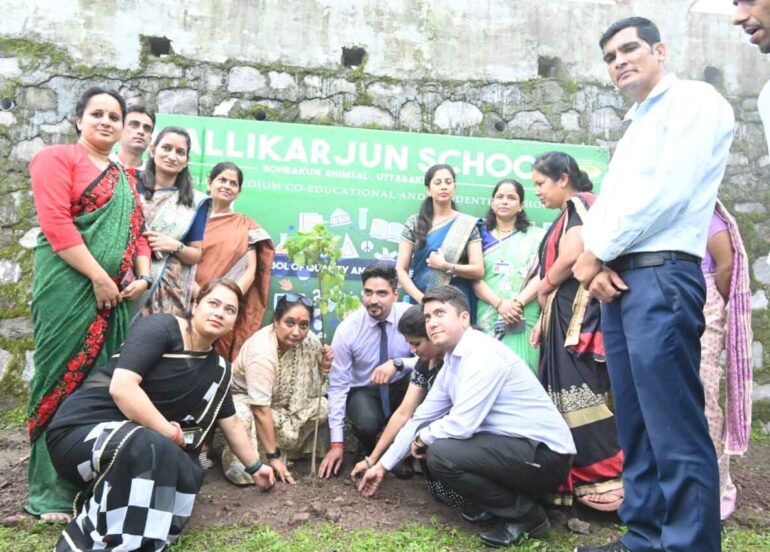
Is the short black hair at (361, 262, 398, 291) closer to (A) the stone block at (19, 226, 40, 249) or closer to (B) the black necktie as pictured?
(B) the black necktie

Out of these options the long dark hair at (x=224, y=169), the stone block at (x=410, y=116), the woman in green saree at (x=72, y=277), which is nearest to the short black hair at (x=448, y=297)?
the woman in green saree at (x=72, y=277)

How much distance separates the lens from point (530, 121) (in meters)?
4.17

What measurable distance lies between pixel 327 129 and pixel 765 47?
270cm

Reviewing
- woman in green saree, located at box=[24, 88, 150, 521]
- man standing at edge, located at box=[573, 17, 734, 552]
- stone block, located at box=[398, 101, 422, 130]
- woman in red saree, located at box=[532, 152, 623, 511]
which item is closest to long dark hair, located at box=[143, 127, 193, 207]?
woman in green saree, located at box=[24, 88, 150, 521]

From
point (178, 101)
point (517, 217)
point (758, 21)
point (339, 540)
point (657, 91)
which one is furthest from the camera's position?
point (178, 101)

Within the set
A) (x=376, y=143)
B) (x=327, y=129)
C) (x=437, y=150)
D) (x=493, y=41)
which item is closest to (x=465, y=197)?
(x=437, y=150)

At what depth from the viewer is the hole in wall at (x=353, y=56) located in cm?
415

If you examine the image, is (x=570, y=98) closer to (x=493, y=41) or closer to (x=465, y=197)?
(x=493, y=41)

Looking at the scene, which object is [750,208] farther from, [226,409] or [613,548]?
[226,409]

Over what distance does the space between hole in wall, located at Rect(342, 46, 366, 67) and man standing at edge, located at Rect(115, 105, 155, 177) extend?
1543mm

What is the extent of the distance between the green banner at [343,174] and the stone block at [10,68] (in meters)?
1.02

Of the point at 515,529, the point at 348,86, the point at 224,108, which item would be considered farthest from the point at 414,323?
the point at 224,108

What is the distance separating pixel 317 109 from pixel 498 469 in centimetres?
265

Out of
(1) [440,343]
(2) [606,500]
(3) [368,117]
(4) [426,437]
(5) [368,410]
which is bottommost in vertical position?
(2) [606,500]
